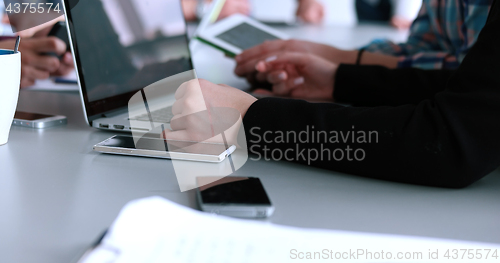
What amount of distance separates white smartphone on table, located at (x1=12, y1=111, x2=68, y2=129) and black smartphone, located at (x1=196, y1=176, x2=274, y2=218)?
32cm

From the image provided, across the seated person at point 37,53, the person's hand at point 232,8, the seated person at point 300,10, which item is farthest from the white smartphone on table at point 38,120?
the seated person at point 300,10

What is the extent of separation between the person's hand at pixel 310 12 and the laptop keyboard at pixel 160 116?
1688 millimetres

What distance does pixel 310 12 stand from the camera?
2.18 meters

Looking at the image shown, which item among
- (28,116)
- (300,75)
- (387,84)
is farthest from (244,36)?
(28,116)

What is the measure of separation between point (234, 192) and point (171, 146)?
153 millimetres

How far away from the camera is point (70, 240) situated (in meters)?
0.30

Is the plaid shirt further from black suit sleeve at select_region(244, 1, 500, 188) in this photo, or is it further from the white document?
the white document

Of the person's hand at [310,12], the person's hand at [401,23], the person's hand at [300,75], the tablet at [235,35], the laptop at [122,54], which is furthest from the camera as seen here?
the person's hand at [310,12]

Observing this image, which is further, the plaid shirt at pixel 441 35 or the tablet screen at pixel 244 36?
the tablet screen at pixel 244 36

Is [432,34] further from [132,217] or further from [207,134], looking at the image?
[132,217]

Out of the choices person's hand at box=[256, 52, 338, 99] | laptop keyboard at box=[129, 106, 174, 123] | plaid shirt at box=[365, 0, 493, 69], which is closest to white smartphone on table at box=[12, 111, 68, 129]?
laptop keyboard at box=[129, 106, 174, 123]

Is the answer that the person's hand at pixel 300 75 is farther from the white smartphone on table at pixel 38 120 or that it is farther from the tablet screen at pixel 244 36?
the white smartphone on table at pixel 38 120

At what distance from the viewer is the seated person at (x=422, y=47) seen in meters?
0.83

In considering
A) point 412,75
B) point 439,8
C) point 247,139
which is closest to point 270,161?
point 247,139
